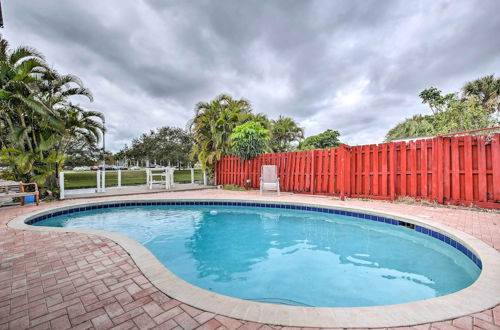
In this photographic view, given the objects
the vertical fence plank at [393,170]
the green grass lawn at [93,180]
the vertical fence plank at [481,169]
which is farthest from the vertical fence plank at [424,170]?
the green grass lawn at [93,180]

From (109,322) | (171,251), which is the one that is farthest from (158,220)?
(109,322)

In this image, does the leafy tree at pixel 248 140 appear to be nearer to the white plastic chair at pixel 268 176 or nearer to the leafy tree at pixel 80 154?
the white plastic chair at pixel 268 176

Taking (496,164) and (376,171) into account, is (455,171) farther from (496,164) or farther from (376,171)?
(376,171)

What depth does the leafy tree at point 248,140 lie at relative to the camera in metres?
9.44

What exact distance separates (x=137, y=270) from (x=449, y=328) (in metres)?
2.48

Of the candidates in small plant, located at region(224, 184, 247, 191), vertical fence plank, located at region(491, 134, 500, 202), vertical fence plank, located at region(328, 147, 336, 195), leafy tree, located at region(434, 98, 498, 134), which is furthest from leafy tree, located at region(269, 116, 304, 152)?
vertical fence plank, located at region(491, 134, 500, 202)

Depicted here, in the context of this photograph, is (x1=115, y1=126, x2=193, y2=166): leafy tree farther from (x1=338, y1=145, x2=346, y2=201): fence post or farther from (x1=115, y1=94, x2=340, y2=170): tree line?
(x1=338, y1=145, x2=346, y2=201): fence post

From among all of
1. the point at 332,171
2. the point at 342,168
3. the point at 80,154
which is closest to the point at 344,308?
the point at 342,168

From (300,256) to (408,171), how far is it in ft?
15.6

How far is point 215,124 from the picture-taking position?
34.7 ft

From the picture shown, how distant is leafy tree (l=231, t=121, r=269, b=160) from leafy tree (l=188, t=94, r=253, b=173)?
1.09m

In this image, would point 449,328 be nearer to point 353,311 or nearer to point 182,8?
point 353,311

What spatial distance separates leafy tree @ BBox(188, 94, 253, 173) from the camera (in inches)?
421

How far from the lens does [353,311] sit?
58.5 inches
